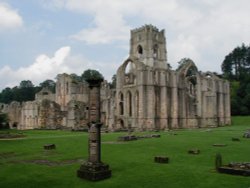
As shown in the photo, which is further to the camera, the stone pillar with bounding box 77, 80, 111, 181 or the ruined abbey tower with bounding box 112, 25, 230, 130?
the ruined abbey tower with bounding box 112, 25, 230, 130

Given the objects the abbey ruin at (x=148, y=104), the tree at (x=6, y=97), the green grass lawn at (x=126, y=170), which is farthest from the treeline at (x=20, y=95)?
the green grass lawn at (x=126, y=170)

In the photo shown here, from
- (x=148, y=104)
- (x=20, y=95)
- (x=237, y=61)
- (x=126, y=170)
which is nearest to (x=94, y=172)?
(x=126, y=170)

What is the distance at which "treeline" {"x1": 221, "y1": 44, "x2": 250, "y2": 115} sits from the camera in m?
67.4

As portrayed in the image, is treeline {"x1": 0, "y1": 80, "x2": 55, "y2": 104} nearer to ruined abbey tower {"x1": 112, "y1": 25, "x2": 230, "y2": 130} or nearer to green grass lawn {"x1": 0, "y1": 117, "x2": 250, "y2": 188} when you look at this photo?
ruined abbey tower {"x1": 112, "y1": 25, "x2": 230, "y2": 130}

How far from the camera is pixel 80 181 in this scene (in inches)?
413

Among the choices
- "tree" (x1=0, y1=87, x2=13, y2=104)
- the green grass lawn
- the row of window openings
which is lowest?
the green grass lawn

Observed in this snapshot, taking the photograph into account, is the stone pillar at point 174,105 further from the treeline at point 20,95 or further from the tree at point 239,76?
the treeline at point 20,95

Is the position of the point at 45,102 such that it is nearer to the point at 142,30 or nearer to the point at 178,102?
the point at 178,102

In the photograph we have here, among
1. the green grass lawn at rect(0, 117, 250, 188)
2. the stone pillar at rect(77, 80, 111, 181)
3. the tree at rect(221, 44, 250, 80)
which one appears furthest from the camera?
the tree at rect(221, 44, 250, 80)

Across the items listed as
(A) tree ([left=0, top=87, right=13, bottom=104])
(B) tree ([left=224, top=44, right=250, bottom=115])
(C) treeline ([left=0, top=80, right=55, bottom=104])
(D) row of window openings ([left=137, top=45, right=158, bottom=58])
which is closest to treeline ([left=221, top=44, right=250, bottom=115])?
(B) tree ([left=224, top=44, right=250, bottom=115])

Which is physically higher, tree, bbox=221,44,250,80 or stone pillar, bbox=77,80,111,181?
tree, bbox=221,44,250,80

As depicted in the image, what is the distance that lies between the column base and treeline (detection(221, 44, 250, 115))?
200 feet

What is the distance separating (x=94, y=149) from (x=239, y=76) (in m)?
82.7

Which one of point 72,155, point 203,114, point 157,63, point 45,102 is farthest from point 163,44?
point 72,155
